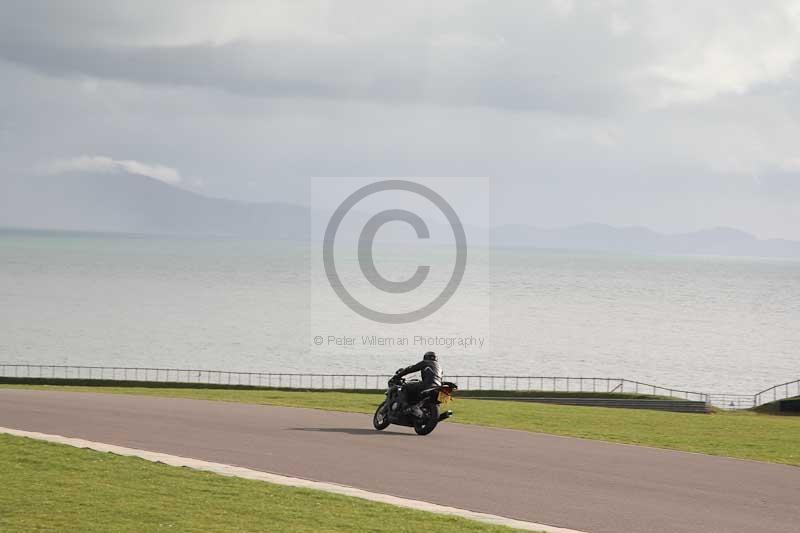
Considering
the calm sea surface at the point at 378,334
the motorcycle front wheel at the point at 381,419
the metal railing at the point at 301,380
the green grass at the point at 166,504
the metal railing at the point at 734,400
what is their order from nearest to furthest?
the green grass at the point at 166,504 < the motorcycle front wheel at the point at 381,419 < the metal railing at the point at 734,400 < the metal railing at the point at 301,380 < the calm sea surface at the point at 378,334

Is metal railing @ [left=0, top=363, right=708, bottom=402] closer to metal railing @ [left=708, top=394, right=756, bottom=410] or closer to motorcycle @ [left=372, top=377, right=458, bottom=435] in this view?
metal railing @ [left=708, top=394, right=756, bottom=410]

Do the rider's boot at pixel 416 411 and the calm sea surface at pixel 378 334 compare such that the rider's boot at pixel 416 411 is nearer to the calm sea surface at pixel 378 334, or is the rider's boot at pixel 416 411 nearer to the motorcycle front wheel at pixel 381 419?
the motorcycle front wheel at pixel 381 419

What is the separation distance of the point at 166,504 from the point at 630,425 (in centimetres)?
1853

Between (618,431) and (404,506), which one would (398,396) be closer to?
(618,431)

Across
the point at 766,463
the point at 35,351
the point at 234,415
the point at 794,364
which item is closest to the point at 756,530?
the point at 766,463

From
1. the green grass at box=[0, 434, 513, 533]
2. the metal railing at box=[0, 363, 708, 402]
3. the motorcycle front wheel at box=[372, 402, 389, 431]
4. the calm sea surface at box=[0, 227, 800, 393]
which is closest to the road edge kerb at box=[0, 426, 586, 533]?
the green grass at box=[0, 434, 513, 533]

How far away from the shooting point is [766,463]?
71.7 feet

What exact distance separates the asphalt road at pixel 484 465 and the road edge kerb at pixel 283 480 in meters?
0.46

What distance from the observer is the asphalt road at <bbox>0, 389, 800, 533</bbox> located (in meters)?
16.1

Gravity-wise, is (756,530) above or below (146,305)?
below

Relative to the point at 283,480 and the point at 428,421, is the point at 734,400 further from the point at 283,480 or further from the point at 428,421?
the point at 283,480

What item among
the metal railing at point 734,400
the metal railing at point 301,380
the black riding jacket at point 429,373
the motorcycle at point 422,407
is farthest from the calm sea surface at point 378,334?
the black riding jacket at point 429,373

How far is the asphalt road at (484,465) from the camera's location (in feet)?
52.7

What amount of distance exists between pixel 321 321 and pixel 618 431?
119 meters
